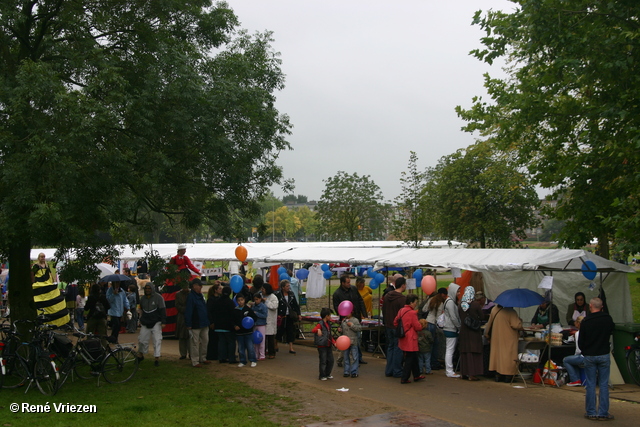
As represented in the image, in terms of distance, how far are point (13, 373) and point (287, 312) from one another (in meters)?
6.68

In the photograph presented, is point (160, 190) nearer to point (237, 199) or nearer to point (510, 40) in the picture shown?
point (237, 199)

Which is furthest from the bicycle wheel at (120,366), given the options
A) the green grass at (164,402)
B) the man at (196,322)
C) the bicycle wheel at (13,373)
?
the man at (196,322)

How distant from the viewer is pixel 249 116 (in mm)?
11430

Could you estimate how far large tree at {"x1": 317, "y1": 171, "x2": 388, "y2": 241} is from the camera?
54719 millimetres

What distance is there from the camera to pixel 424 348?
39.6 ft

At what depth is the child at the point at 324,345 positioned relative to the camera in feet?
37.3

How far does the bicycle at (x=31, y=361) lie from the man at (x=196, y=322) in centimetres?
284

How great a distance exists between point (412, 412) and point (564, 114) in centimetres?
729

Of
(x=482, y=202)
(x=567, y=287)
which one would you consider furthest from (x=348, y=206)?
(x=567, y=287)

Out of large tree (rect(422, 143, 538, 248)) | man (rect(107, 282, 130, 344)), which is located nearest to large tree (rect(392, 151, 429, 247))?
large tree (rect(422, 143, 538, 248))

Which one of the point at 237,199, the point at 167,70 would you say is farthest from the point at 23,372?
the point at 167,70

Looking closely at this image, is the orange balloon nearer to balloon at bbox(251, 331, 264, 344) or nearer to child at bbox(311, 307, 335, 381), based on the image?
child at bbox(311, 307, 335, 381)

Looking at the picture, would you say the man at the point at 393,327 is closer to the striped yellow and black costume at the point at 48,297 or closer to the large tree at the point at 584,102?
the large tree at the point at 584,102

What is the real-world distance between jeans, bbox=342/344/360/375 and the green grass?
209cm
